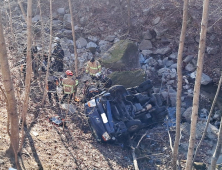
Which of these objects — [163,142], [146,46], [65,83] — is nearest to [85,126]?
[65,83]

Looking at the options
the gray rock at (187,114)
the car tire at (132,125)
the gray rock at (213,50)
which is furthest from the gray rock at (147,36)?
the car tire at (132,125)

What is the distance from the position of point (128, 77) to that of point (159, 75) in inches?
88.7

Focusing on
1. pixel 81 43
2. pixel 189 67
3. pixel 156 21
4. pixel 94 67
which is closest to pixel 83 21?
pixel 81 43

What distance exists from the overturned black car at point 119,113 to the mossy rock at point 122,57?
5050 mm

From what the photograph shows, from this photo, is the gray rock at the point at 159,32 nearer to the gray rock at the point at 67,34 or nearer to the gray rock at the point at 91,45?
the gray rock at the point at 91,45

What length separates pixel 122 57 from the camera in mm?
14883

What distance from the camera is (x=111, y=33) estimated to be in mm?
18859

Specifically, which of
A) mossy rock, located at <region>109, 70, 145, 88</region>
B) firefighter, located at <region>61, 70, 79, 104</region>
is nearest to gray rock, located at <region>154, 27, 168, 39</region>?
mossy rock, located at <region>109, 70, 145, 88</region>

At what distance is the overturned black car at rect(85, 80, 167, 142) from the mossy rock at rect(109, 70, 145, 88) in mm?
2694

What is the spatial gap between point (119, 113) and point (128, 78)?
3867 millimetres

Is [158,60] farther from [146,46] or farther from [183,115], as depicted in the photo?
[183,115]

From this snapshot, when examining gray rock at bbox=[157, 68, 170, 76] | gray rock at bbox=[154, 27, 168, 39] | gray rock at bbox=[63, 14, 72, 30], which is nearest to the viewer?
gray rock at bbox=[157, 68, 170, 76]

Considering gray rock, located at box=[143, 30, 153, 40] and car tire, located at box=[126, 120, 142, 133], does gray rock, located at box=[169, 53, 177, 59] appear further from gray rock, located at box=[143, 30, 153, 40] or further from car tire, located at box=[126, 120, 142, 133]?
car tire, located at box=[126, 120, 142, 133]

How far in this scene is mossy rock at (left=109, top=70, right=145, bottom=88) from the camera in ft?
41.5
